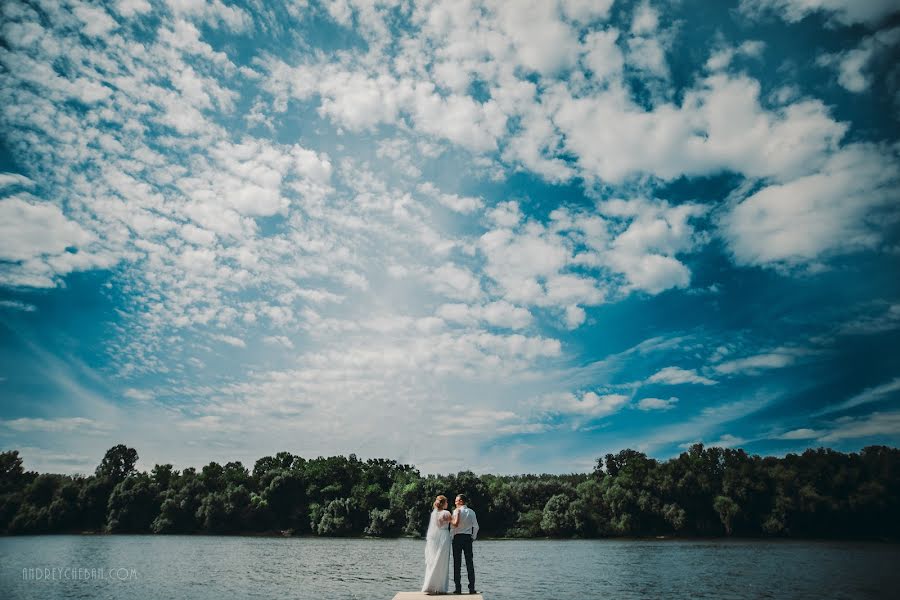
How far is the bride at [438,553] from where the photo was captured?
17.8 metres

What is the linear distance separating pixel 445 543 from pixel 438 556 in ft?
1.52

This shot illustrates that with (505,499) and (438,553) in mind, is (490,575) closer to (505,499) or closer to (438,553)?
(438,553)

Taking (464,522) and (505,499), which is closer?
(464,522)

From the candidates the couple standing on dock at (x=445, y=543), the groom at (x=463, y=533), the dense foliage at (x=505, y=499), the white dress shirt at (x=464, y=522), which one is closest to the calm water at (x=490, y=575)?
the groom at (x=463, y=533)

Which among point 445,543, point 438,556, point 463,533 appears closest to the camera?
point 438,556

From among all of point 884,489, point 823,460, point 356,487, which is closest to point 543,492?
point 356,487

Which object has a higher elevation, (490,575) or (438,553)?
(438,553)

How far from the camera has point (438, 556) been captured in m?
18.1

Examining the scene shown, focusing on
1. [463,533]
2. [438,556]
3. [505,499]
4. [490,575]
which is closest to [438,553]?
[438,556]

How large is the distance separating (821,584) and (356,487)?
3409 inches

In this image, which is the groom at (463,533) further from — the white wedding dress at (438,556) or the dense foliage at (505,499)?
the dense foliage at (505,499)

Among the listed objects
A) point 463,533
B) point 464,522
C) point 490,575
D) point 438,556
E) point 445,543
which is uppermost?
point 464,522

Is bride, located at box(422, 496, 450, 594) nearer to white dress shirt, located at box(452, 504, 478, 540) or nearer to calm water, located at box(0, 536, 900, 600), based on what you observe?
white dress shirt, located at box(452, 504, 478, 540)

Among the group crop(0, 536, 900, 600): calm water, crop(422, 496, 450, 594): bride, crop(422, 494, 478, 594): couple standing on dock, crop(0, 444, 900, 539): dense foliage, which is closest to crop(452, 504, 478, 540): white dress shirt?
crop(422, 494, 478, 594): couple standing on dock
